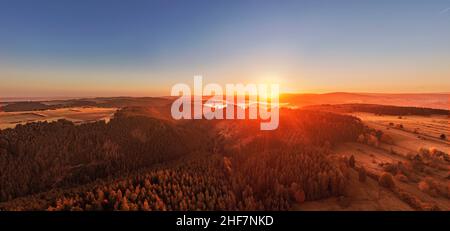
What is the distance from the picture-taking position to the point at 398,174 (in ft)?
52.1

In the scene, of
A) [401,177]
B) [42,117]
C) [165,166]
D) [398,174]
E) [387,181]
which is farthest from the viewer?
[42,117]

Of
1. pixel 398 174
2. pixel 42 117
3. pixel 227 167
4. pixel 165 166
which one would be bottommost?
pixel 165 166

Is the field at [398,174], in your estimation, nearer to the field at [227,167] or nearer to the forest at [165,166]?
the field at [227,167]

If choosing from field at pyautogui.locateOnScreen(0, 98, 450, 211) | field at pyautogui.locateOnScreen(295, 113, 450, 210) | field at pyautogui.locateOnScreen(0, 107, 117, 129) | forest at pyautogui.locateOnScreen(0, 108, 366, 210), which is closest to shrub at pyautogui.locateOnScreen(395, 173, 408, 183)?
field at pyautogui.locateOnScreen(295, 113, 450, 210)

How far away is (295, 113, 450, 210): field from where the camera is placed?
12.8 meters

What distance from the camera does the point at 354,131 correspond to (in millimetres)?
27141

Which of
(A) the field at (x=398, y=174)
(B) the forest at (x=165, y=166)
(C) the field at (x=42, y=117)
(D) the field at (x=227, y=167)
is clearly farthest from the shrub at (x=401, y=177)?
(C) the field at (x=42, y=117)

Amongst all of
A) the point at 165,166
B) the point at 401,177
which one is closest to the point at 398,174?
the point at 401,177

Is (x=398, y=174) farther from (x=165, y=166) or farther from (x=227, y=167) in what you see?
(x=165, y=166)

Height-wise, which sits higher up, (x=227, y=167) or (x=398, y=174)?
(x=398, y=174)

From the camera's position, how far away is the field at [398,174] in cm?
1284

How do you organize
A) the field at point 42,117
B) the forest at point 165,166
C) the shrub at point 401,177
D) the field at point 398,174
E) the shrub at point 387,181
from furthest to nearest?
the field at point 42,117
the shrub at point 401,177
the shrub at point 387,181
the forest at point 165,166
the field at point 398,174
